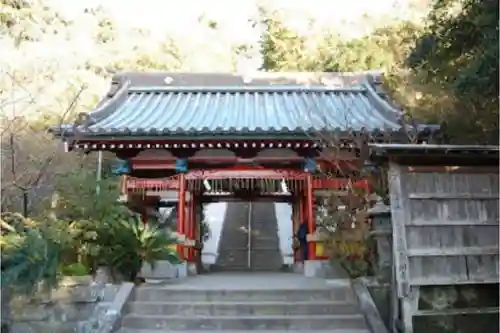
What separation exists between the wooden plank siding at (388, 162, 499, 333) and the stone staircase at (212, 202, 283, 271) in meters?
8.06

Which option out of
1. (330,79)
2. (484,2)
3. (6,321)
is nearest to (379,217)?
(484,2)

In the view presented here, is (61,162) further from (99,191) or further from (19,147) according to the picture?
(99,191)

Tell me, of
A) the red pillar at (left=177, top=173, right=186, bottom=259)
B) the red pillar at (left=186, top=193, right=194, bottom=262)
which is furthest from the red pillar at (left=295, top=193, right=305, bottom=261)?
the red pillar at (left=177, top=173, right=186, bottom=259)

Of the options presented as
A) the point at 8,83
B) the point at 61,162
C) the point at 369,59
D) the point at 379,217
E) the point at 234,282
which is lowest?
the point at 234,282

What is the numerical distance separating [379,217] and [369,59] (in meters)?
13.3

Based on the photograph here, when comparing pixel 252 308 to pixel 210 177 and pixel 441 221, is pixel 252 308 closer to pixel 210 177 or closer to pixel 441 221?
pixel 441 221

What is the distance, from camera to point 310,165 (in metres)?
11.3

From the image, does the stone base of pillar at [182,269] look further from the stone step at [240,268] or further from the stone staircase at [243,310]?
the stone step at [240,268]

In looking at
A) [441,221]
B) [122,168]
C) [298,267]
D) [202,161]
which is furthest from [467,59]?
[122,168]

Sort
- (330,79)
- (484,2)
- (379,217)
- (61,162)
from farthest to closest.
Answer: (330,79) → (61,162) → (379,217) → (484,2)

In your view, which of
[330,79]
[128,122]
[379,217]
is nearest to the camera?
[379,217]

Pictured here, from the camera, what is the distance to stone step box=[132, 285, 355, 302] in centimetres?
815

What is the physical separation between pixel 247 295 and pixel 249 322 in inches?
28.4

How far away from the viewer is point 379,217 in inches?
300
